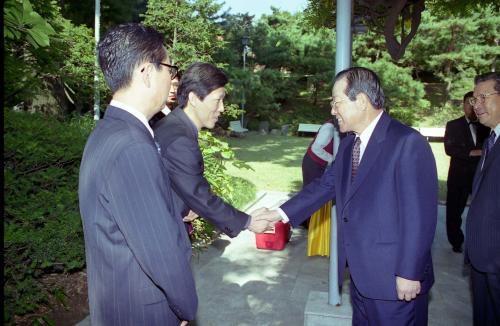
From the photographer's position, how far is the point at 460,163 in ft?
20.0

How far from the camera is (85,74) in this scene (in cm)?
1488

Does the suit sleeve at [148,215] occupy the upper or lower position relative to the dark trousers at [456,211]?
upper

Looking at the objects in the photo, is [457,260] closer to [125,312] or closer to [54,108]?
[125,312]

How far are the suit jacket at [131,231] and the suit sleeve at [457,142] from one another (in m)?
5.08

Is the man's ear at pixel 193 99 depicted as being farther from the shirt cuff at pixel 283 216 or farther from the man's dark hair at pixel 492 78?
the man's dark hair at pixel 492 78

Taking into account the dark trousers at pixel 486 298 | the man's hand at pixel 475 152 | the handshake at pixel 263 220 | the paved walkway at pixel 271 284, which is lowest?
the paved walkway at pixel 271 284

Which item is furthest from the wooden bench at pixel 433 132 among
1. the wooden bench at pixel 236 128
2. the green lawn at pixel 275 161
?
the wooden bench at pixel 236 128

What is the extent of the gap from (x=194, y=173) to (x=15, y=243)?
1551mm

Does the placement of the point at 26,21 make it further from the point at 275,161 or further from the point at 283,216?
the point at 275,161

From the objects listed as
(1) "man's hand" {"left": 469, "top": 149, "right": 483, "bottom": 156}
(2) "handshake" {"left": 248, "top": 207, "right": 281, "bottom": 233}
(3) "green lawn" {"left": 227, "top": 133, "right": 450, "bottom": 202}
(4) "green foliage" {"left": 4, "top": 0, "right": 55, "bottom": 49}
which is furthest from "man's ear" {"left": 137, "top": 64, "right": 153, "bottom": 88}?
(1) "man's hand" {"left": 469, "top": 149, "right": 483, "bottom": 156}

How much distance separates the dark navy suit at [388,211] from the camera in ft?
7.83

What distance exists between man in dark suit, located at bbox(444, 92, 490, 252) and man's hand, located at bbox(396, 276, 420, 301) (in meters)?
3.98

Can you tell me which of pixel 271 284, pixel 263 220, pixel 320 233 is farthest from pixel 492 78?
pixel 320 233

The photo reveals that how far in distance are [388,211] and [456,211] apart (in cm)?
411
